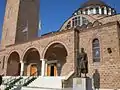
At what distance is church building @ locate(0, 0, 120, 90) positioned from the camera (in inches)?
494

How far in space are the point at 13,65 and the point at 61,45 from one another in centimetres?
920

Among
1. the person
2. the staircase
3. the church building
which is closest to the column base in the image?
the staircase

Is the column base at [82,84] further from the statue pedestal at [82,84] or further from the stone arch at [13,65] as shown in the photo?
the stone arch at [13,65]

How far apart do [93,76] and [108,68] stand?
1393 millimetres

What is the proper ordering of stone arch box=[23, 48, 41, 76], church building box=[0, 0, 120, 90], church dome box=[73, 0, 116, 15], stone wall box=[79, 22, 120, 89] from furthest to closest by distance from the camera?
church dome box=[73, 0, 116, 15] → stone arch box=[23, 48, 41, 76] → church building box=[0, 0, 120, 90] → stone wall box=[79, 22, 120, 89]

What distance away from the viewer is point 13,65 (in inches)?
880

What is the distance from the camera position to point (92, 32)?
1397 cm

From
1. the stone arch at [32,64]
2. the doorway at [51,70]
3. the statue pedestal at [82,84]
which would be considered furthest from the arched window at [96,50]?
the stone arch at [32,64]

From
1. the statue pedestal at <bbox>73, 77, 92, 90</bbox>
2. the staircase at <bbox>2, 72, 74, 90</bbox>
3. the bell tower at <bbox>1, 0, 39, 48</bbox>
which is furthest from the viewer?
the bell tower at <bbox>1, 0, 39, 48</bbox>

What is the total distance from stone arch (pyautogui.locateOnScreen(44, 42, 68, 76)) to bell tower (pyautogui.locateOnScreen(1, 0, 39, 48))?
7175 mm

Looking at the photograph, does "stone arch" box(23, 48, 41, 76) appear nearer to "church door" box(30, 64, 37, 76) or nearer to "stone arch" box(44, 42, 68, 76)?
"church door" box(30, 64, 37, 76)

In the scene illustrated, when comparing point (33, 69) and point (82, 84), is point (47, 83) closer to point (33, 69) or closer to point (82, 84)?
point (82, 84)

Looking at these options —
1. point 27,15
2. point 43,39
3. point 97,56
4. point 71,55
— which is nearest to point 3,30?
point 27,15

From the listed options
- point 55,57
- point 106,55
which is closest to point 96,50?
point 106,55
